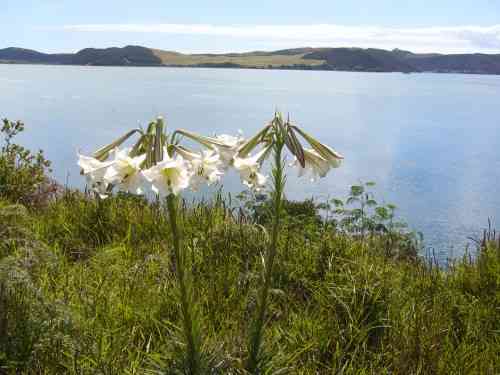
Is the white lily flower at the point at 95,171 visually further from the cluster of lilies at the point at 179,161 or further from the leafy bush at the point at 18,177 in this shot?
the leafy bush at the point at 18,177

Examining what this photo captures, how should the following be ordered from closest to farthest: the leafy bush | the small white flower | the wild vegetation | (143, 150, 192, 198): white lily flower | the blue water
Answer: (143, 150, 192, 198): white lily flower, the small white flower, the wild vegetation, the leafy bush, the blue water

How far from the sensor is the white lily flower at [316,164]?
1.89m

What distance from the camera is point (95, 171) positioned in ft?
5.54

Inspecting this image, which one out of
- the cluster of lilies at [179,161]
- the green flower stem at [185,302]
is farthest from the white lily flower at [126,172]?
the green flower stem at [185,302]

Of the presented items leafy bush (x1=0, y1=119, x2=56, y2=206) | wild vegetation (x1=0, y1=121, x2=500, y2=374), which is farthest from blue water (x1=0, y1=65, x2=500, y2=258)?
leafy bush (x1=0, y1=119, x2=56, y2=206)

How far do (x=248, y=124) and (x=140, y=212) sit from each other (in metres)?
23.9

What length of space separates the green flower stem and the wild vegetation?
0.02 meters

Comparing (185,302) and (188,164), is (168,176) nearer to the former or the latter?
(188,164)

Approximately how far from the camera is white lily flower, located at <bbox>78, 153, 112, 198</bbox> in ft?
5.51

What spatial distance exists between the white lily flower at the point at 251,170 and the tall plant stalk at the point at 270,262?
0.27ft

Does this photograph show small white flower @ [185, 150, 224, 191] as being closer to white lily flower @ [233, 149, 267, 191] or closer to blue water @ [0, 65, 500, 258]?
white lily flower @ [233, 149, 267, 191]

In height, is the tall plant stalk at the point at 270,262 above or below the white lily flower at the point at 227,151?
below

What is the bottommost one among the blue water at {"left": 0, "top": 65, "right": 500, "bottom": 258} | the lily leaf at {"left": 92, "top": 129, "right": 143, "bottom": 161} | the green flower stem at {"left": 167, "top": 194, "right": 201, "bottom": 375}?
the blue water at {"left": 0, "top": 65, "right": 500, "bottom": 258}

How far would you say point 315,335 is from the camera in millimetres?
2969
